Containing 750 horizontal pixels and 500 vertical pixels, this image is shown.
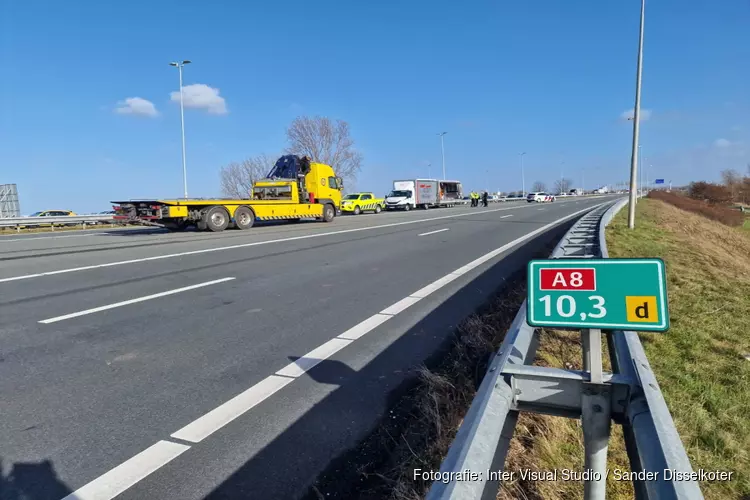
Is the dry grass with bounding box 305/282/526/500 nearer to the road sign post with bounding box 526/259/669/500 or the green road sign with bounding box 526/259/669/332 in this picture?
the road sign post with bounding box 526/259/669/500

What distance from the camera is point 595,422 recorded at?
2176 millimetres

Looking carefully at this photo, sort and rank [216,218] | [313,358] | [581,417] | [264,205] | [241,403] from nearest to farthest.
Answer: [581,417], [241,403], [313,358], [216,218], [264,205]

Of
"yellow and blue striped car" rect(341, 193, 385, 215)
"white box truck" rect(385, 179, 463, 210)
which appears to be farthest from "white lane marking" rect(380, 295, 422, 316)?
"white box truck" rect(385, 179, 463, 210)

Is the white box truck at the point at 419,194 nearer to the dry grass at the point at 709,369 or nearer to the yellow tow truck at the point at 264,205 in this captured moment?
the yellow tow truck at the point at 264,205

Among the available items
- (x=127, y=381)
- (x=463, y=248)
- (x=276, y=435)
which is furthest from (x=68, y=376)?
(x=463, y=248)

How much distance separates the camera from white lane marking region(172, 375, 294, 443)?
10.5 ft

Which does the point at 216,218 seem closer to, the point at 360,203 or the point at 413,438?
the point at 413,438

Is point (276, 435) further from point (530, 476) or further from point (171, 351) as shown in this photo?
point (171, 351)

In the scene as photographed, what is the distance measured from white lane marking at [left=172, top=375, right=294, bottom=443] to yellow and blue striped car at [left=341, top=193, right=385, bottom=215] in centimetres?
3481

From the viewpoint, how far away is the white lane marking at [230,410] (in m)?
3.20

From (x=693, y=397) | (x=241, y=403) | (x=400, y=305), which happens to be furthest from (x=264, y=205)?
(x=693, y=397)

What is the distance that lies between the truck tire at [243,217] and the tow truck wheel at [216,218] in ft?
1.74

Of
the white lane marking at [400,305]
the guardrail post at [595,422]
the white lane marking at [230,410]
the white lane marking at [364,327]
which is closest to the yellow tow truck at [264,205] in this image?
the white lane marking at [400,305]

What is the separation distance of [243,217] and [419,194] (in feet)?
95.6
